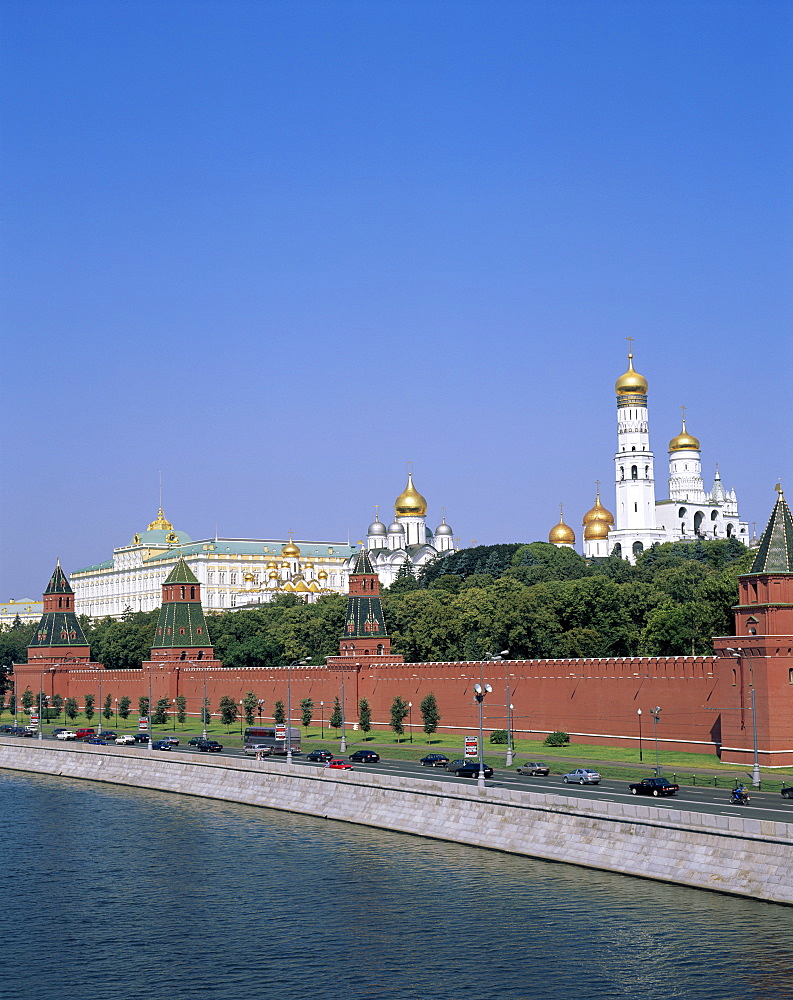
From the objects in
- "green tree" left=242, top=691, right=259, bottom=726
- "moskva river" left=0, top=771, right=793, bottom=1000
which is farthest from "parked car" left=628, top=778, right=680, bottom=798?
"green tree" left=242, top=691, right=259, bottom=726

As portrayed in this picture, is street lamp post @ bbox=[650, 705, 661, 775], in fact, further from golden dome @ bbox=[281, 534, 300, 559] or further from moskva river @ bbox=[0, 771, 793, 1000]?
golden dome @ bbox=[281, 534, 300, 559]

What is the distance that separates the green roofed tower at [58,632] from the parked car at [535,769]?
67.6 m

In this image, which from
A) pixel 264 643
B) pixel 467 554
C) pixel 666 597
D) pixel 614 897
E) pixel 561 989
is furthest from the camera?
pixel 467 554

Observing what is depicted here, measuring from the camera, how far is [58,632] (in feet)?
391

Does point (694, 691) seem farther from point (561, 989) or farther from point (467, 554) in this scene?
point (467, 554)

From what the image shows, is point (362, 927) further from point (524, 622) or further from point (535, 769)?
point (524, 622)

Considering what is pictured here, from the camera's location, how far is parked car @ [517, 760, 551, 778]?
190 ft

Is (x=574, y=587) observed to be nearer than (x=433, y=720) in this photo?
No

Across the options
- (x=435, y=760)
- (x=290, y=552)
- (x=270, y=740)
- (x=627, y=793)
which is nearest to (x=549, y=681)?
(x=435, y=760)

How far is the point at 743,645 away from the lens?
60250 millimetres

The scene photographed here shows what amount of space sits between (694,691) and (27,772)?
3572 cm

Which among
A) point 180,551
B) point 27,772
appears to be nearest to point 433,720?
point 27,772

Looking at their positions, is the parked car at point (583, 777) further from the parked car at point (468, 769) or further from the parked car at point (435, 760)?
the parked car at point (435, 760)

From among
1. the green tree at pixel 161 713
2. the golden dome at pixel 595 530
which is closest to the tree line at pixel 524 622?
the green tree at pixel 161 713
